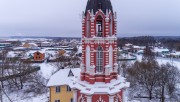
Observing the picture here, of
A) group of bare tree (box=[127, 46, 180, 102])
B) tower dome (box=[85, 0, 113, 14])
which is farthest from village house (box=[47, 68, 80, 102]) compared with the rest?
tower dome (box=[85, 0, 113, 14])

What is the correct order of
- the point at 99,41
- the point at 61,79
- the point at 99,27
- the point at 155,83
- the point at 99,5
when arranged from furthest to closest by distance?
the point at 155,83, the point at 61,79, the point at 99,27, the point at 99,5, the point at 99,41

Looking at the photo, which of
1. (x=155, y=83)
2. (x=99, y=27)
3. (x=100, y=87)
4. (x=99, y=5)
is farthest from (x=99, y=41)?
(x=155, y=83)

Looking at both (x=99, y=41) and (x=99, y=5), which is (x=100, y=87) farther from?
(x=99, y=5)

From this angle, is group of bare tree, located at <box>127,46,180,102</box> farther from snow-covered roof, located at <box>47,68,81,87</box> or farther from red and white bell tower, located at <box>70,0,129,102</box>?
red and white bell tower, located at <box>70,0,129,102</box>

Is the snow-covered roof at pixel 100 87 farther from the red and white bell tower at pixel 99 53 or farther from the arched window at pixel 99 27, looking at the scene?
the arched window at pixel 99 27

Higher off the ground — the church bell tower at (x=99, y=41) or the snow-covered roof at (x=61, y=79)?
the church bell tower at (x=99, y=41)

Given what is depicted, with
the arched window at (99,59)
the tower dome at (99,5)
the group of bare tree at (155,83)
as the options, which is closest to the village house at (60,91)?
the arched window at (99,59)

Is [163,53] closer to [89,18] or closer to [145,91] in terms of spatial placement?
[145,91]

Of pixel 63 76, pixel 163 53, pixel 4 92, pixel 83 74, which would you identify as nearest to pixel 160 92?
pixel 63 76

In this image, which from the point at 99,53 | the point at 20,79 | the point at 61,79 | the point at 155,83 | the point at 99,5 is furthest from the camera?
the point at 20,79
